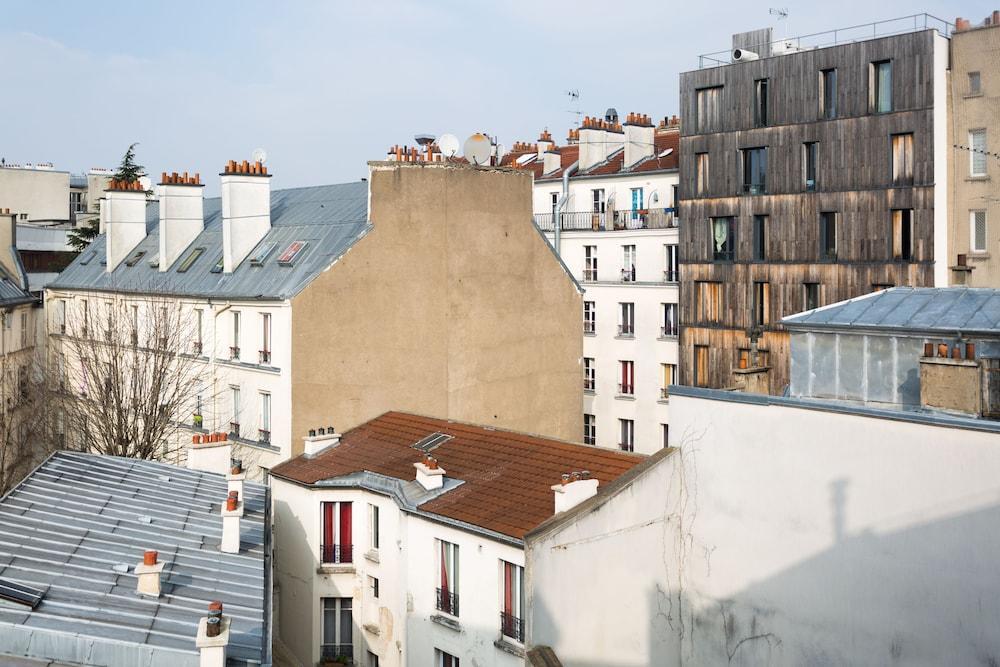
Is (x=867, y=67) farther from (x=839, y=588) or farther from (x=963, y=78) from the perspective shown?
(x=839, y=588)

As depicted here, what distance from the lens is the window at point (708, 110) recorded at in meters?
42.8

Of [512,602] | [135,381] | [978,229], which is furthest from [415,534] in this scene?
[978,229]

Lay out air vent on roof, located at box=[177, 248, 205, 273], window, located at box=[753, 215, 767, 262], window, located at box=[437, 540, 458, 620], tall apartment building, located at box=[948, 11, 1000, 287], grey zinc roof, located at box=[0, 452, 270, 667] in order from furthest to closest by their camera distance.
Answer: window, located at box=[753, 215, 767, 262] < air vent on roof, located at box=[177, 248, 205, 273] < tall apartment building, located at box=[948, 11, 1000, 287] < window, located at box=[437, 540, 458, 620] < grey zinc roof, located at box=[0, 452, 270, 667]

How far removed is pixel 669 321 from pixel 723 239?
4843 millimetres

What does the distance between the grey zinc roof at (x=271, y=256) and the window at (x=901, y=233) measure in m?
18.8

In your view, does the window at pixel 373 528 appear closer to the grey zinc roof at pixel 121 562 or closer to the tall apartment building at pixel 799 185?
the grey zinc roof at pixel 121 562

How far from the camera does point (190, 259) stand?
3906 centimetres

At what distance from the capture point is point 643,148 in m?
50.2

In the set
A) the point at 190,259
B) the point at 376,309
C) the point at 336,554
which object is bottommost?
the point at 336,554

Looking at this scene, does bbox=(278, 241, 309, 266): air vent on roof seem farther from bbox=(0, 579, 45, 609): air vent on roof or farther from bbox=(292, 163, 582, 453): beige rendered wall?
bbox=(0, 579, 45, 609): air vent on roof

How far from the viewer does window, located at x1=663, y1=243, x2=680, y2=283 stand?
4606cm

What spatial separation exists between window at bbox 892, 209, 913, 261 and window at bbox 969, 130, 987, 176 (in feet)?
9.07

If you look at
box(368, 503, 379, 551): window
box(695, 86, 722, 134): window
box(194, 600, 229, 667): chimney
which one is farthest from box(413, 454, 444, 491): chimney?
box(695, 86, 722, 134): window

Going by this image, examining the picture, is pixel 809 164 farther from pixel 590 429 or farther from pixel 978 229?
pixel 590 429
